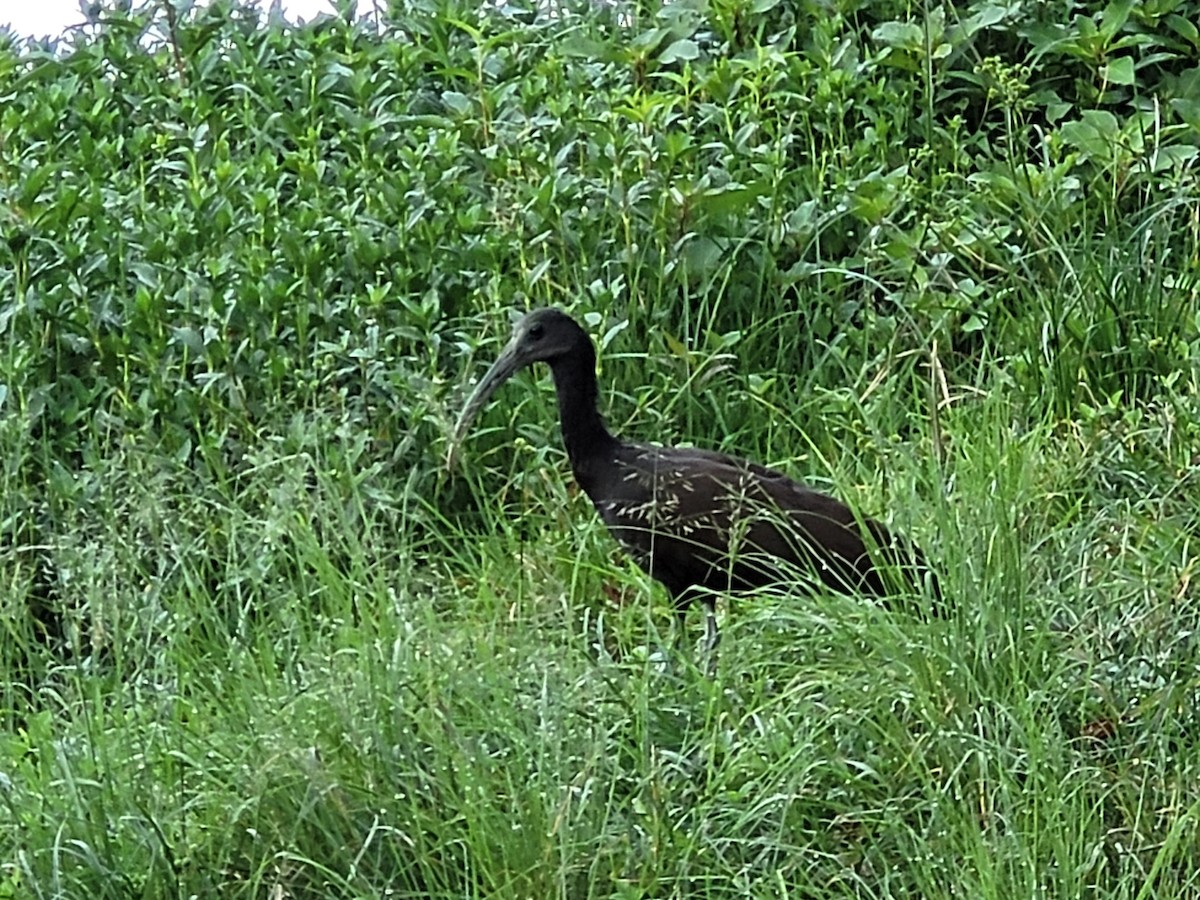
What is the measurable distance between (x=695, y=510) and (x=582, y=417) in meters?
0.50

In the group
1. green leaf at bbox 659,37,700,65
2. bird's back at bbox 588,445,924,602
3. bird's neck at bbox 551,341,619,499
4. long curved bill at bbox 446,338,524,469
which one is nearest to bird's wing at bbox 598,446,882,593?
bird's back at bbox 588,445,924,602

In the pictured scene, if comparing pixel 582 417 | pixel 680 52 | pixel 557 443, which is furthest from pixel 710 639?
pixel 680 52

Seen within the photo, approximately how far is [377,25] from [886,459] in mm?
3313

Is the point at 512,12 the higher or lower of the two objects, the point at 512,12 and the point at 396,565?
the higher

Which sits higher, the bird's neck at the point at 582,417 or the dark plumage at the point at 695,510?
the bird's neck at the point at 582,417

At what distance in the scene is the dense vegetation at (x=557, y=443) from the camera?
4348 millimetres

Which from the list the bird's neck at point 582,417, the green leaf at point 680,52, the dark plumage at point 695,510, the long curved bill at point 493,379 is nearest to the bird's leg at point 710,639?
the dark plumage at point 695,510

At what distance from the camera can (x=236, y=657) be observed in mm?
4801

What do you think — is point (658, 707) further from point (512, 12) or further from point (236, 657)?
point (512, 12)

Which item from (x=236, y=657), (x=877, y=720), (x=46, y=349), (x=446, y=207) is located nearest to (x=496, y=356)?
(x=446, y=207)

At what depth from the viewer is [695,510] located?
5418 mm

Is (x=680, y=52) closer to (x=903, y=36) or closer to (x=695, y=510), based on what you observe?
(x=903, y=36)

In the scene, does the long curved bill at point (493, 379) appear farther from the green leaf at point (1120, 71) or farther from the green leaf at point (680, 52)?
the green leaf at point (1120, 71)

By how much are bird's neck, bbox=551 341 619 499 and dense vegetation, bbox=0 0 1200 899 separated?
7.4 inches
